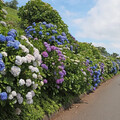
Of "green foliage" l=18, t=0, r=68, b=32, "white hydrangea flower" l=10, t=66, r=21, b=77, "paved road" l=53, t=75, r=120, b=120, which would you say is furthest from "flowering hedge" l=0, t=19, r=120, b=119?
"green foliage" l=18, t=0, r=68, b=32

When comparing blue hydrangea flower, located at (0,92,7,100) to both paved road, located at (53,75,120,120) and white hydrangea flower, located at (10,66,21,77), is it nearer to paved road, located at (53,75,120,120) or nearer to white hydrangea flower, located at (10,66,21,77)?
white hydrangea flower, located at (10,66,21,77)

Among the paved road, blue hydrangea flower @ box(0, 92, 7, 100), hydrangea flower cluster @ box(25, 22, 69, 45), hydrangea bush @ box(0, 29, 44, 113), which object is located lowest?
the paved road

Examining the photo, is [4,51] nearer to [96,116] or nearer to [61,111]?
[61,111]

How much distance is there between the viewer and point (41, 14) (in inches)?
314

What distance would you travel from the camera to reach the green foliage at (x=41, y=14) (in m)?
8.00

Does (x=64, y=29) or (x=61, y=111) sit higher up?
(x=64, y=29)

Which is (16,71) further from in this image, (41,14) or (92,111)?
(41,14)

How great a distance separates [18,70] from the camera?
2.88m

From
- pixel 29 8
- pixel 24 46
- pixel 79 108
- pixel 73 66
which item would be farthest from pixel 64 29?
pixel 24 46

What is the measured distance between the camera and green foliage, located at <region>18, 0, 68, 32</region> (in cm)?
800

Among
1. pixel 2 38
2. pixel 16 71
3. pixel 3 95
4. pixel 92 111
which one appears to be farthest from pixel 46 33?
pixel 3 95

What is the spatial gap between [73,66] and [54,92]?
101 centimetres

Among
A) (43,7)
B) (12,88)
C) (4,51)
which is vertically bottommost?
(12,88)

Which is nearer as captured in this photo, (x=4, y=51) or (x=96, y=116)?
(x=4, y=51)
